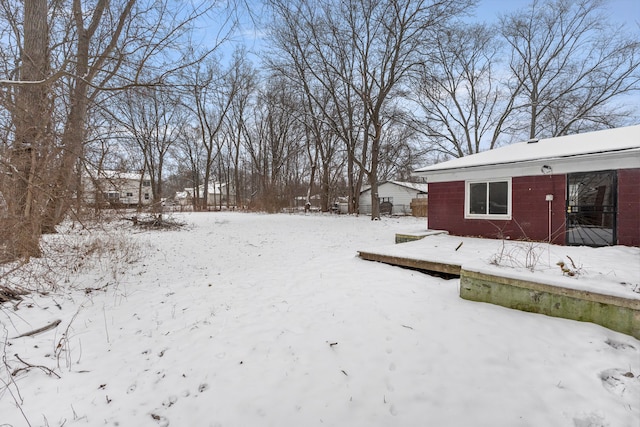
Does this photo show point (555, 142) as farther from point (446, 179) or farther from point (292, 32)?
point (292, 32)

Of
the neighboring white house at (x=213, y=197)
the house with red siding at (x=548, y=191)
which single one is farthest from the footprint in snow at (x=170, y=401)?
the neighboring white house at (x=213, y=197)

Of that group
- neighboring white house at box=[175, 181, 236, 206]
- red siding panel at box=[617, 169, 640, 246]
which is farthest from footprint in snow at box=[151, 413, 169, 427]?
neighboring white house at box=[175, 181, 236, 206]

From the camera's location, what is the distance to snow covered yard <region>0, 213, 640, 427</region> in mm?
2049

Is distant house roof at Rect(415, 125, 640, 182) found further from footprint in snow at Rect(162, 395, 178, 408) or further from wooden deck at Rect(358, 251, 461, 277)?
footprint in snow at Rect(162, 395, 178, 408)

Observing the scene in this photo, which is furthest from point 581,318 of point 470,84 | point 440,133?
point 470,84

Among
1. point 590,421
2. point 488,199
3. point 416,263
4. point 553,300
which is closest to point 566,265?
point 553,300

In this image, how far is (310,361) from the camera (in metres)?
2.61

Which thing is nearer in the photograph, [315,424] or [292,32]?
[315,424]

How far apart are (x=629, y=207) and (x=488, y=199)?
2670mm

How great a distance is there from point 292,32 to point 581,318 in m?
16.3

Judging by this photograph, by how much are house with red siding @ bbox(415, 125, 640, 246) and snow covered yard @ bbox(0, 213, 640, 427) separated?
185 inches

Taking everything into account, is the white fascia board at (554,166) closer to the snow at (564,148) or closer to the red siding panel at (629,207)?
the snow at (564,148)

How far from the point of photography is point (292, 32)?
48.7 ft

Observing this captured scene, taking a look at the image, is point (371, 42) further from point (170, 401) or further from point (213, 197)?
point (213, 197)
